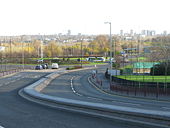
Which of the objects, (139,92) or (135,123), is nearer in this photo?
(135,123)

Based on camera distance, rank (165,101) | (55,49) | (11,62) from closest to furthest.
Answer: (165,101), (11,62), (55,49)

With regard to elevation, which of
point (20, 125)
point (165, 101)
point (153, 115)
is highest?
point (153, 115)

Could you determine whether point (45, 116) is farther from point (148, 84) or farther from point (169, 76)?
point (169, 76)

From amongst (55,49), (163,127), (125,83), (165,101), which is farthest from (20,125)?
(55,49)

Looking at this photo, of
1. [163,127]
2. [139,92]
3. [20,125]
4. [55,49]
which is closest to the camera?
[163,127]

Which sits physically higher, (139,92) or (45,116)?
(45,116)

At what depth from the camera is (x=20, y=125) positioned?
346 inches

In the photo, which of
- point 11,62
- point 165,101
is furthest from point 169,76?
point 11,62

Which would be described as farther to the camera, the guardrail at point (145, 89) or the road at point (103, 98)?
the guardrail at point (145, 89)

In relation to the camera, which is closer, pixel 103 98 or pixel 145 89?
pixel 103 98

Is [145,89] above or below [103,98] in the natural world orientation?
above

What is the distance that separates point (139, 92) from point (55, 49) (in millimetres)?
99633

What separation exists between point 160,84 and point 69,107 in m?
20.4

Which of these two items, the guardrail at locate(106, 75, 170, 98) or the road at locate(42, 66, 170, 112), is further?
the guardrail at locate(106, 75, 170, 98)
